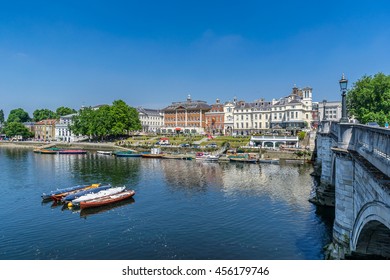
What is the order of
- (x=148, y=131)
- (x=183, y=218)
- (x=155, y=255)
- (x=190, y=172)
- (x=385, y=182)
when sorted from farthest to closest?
(x=148, y=131), (x=190, y=172), (x=183, y=218), (x=155, y=255), (x=385, y=182)

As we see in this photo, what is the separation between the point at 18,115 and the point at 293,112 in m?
145

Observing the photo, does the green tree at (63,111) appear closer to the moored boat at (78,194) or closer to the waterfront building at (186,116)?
the waterfront building at (186,116)

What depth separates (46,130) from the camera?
14700cm

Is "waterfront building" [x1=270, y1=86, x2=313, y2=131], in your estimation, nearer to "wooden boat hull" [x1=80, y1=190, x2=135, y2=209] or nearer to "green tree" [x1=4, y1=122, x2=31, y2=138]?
"wooden boat hull" [x1=80, y1=190, x2=135, y2=209]

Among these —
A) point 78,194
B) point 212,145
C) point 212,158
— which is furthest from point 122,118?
point 78,194

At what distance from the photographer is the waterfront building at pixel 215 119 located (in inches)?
Answer: 4683

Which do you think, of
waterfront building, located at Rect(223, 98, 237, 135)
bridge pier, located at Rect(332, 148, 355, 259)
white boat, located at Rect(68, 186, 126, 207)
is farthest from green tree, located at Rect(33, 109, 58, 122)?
bridge pier, located at Rect(332, 148, 355, 259)

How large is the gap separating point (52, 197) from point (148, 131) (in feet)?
344

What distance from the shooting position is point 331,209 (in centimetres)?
3197

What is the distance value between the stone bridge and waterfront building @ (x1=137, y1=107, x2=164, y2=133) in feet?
410

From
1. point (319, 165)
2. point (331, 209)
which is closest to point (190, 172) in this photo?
point (319, 165)

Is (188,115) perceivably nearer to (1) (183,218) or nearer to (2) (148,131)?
(2) (148,131)

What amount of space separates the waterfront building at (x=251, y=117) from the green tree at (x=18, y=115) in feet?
387

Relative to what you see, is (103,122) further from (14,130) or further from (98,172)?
(98,172)
